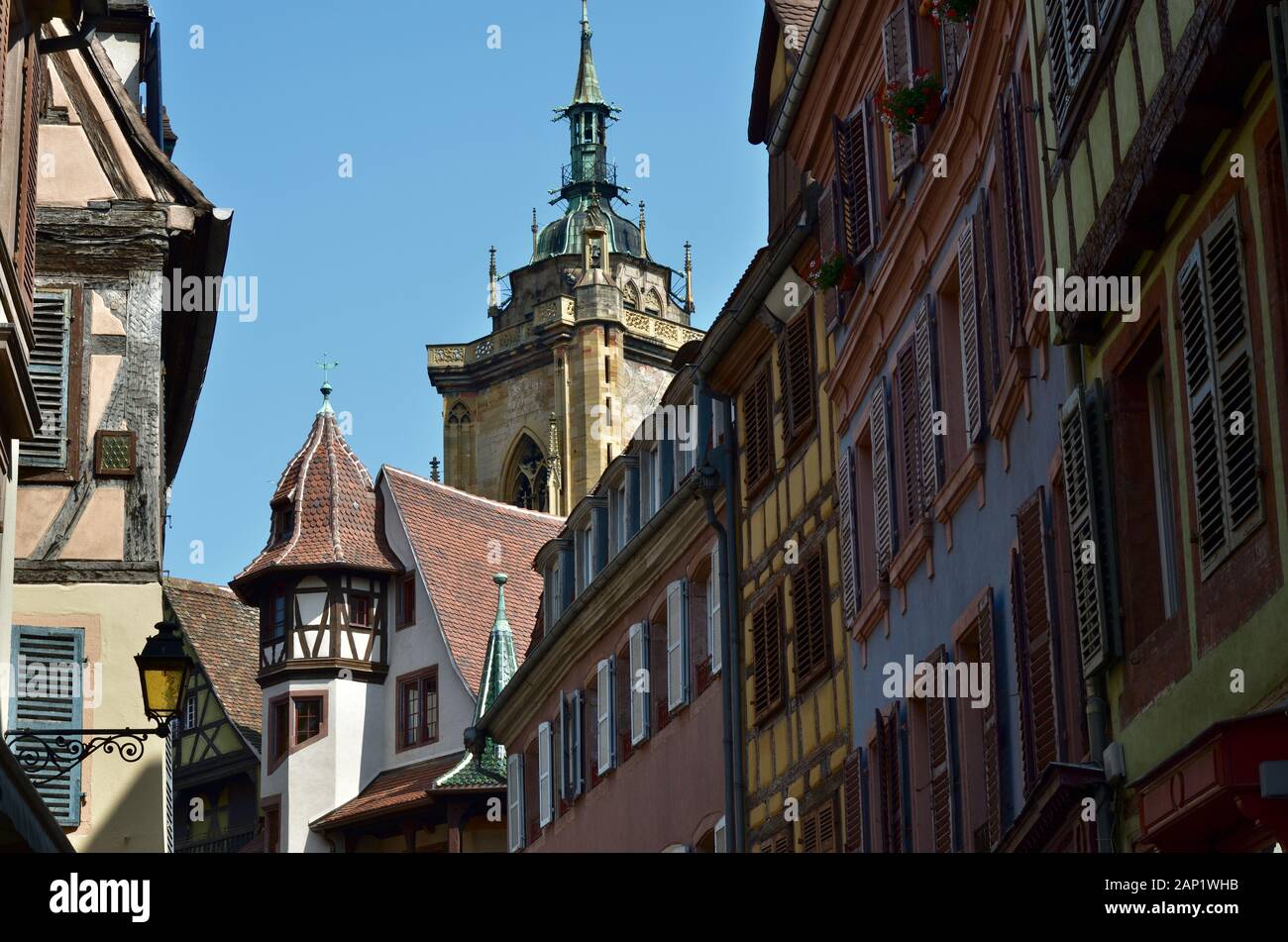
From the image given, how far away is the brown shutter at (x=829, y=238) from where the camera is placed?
837 inches

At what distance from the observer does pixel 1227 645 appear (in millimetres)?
10352

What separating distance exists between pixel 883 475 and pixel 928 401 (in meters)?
1.64

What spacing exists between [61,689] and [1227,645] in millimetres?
12749

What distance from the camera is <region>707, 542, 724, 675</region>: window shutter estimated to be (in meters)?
26.0

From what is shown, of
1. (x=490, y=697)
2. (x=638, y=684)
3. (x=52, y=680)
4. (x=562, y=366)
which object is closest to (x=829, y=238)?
(x=52, y=680)

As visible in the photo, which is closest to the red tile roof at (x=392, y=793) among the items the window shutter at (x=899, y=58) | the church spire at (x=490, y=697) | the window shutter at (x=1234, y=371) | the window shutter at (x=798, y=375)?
the church spire at (x=490, y=697)

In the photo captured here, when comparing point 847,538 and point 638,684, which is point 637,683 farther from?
point 847,538

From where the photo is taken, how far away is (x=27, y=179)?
15.5 metres

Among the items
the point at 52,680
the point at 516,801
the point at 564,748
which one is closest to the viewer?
the point at 52,680

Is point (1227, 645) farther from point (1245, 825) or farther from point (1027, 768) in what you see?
point (1027, 768)

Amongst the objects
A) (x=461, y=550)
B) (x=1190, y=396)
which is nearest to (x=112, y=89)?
(x=1190, y=396)

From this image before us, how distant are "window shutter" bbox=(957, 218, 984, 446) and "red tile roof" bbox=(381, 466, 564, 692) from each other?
1224 inches

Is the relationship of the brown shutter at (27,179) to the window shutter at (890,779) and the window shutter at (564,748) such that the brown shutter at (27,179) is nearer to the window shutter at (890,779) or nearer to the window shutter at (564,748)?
the window shutter at (890,779)

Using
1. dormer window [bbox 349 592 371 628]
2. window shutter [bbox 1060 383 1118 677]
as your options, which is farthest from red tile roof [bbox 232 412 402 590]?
window shutter [bbox 1060 383 1118 677]
